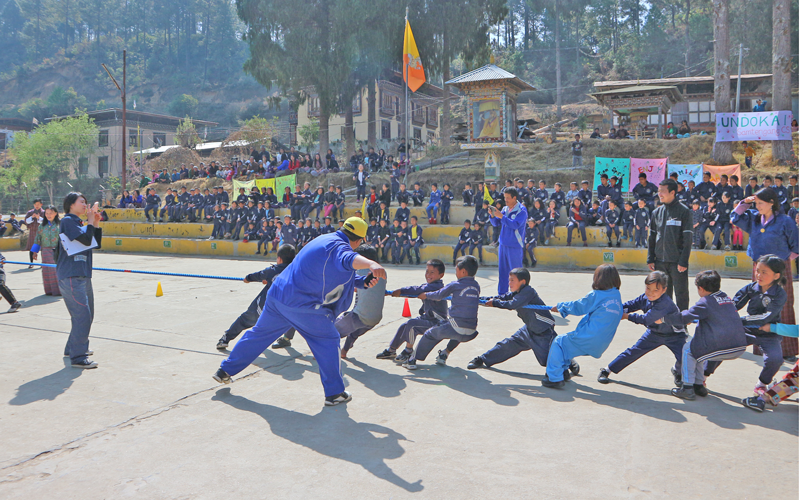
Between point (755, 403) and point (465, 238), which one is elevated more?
point (465, 238)

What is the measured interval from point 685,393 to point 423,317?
2565mm

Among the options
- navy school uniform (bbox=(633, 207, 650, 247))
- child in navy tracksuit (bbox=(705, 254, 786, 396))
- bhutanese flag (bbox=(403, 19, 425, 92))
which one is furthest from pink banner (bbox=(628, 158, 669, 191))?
child in navy tracksuit (bbox=(705, 254, 786, 396))

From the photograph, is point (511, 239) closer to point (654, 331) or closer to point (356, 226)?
point (654, 331)

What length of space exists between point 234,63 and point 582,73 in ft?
190

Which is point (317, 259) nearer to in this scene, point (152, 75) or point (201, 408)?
point (201, 408)

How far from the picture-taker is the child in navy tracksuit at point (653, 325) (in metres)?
4.84

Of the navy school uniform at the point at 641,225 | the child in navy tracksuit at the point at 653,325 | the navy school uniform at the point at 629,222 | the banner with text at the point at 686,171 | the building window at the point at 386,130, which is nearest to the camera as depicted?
the child in navy tracksuit at the point at 653,325

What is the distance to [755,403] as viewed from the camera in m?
4.34

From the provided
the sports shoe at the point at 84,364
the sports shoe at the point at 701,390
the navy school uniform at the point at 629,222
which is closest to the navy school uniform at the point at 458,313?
the sports shoe at the point at 701,390

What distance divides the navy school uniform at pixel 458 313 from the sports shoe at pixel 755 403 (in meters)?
2.31

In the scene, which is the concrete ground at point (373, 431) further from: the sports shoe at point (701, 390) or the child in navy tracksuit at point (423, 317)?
the child in navy tracksuit at point (423, 317)

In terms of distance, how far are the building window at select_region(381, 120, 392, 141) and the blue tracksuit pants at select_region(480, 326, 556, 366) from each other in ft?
127

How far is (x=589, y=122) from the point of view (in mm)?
41094

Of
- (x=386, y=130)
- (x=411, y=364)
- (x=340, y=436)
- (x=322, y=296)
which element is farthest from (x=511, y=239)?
(x=386, y=130)
